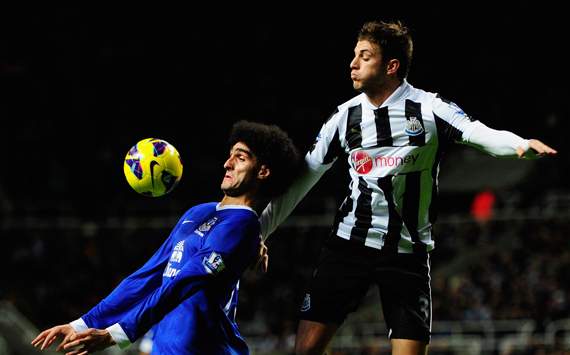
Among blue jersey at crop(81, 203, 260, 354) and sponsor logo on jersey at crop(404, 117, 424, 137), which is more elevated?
sponsor logo on jersey at crop(404, 117, 424, 137)

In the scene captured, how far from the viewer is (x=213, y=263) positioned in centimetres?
431

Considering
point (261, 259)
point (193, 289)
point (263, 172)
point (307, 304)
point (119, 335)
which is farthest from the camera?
point (307, 304)

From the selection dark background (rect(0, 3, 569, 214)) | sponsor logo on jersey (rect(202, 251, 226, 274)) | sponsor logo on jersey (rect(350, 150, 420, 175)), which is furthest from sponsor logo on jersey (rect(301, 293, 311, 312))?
dark background (rect(0, 3, 569, 214))

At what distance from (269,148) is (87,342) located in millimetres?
1502

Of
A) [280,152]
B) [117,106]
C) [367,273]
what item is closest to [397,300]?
[367,273]

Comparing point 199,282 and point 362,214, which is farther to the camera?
point 362,214

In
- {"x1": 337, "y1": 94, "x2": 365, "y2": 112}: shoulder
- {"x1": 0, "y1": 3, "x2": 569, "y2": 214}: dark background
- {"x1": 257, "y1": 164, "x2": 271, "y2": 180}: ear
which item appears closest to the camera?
{"x1": 257, "y1": 164, "x2": 271, "y2": 180}: ear

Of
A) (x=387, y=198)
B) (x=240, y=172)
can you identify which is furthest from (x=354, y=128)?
(x=240, y=172)

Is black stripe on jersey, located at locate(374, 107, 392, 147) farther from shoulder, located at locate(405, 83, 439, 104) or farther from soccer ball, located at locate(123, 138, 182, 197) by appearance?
soccer ball, located at locate(123, 138, 182, 197)

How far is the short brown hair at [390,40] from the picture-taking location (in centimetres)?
518

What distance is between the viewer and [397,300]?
5.18m

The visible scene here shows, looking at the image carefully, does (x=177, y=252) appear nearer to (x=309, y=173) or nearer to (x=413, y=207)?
(x=309, y=173)

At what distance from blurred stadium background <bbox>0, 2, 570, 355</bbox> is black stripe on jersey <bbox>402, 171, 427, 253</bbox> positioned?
8.91 metres

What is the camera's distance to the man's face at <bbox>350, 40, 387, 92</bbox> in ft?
16.9
